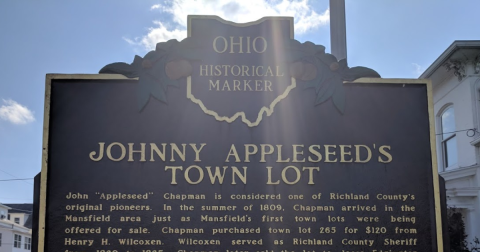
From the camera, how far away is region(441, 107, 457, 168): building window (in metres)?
17.5

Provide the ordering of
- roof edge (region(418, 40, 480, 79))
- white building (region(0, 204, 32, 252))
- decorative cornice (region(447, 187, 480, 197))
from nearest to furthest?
decorative cornice (region(447, 187, 480, 197)) → roof edge (region(418, 40, 480, 79)) → white building (region(0, 204, 32, 252))

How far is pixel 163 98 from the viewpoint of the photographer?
17.4 ft

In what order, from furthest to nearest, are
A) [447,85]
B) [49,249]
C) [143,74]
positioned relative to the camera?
1. [447,85]
2. [143,74]
3. [49,249]

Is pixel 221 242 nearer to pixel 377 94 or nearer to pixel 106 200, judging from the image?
pixel 106 200

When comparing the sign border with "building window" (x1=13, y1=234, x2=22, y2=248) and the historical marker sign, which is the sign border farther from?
"building window" (x1=13, y1=234, x2=22, y2=248)

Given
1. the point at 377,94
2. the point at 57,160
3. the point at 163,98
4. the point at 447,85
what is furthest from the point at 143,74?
the point at 447,85

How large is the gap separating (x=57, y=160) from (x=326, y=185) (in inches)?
97.7

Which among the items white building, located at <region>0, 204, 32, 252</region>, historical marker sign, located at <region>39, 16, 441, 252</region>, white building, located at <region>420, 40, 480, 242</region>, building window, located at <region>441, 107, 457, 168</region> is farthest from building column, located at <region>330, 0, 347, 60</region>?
white building, located at <region>0, 204, 32, 252</region>

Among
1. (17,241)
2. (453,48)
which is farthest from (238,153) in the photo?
(17,241)

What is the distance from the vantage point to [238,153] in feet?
17.1

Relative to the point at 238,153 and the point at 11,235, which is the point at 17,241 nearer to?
the point at 11,235

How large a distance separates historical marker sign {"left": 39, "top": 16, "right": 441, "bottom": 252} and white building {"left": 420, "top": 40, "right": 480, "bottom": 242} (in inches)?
445

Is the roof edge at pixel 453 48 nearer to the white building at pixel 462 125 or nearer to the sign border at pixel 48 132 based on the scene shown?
the white building at pixel 462 125

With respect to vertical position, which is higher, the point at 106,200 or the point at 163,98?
the point at 163,98
